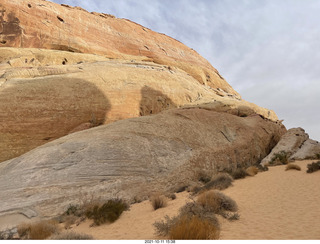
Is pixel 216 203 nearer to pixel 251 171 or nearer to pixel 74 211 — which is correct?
pixel 74 211

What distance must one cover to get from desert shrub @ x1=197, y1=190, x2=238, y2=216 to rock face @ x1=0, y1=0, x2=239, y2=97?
30.1m

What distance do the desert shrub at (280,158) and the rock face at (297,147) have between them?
0.61 feet

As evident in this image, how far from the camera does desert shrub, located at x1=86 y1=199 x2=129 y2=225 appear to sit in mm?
7395

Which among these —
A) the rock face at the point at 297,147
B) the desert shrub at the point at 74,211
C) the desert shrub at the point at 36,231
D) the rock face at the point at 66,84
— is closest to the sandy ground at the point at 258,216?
the desert shrub at the point at 74,211

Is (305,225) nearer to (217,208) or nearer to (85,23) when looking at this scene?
(217,208)

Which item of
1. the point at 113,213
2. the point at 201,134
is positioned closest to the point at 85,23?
the point at 201,134

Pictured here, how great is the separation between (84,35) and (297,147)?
108 feet

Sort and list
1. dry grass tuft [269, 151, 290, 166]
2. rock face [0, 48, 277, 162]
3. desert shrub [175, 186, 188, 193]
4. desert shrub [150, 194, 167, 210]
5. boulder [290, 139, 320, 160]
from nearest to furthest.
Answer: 1. desert shrub [150, 194, 167, 210]
2. desert shrub [175, 186, 188, 193]
3. rock face [0, 48, 277, 162]
4. dry grass tuft [269, 151, 290, 166]
5. boulder [290, 139, 320, 160]

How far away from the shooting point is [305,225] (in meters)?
5.82

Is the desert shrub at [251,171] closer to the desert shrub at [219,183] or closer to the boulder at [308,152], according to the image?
the desert shrub at [219,183]

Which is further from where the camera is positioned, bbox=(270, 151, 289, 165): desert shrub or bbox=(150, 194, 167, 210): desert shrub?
bbox=(270, 151, 289, 165): desert shrub

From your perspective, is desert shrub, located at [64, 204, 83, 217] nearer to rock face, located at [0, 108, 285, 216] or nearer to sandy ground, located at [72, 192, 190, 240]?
rock face, located at [0, 108, 285, 216]

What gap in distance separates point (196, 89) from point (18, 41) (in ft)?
80.6

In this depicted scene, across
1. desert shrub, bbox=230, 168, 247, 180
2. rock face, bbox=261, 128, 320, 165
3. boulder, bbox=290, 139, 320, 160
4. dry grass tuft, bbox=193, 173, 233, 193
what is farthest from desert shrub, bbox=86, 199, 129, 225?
boulder, bbox=290, 139, 320, 160
